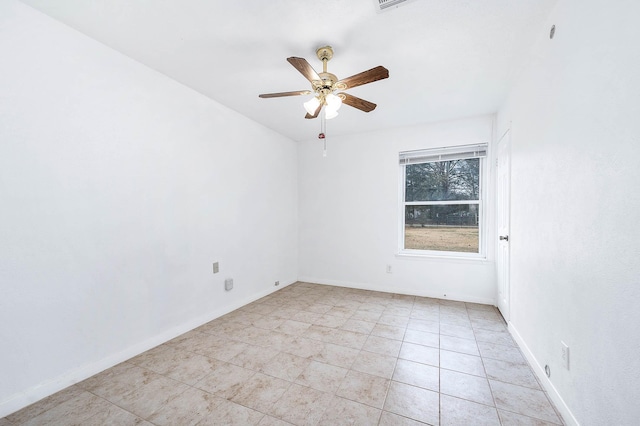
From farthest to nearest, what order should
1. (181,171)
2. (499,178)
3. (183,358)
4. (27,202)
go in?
(499,178)
(181,171)
(183,358)
(27,202)

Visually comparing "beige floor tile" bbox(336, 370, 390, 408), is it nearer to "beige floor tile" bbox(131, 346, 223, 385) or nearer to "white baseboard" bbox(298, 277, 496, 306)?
"beige floor tile" bbox(131, 346, 223, 385)

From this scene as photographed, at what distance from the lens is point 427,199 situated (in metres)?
3.93

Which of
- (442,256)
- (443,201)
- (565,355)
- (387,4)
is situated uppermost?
(387,4)

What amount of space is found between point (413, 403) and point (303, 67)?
7.62ft

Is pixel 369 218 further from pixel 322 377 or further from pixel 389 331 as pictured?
pixel 322 377

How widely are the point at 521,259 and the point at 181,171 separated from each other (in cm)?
332

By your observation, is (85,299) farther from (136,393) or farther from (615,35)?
(615,35)

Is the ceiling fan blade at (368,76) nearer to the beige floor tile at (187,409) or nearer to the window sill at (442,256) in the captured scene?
the beige floor tile at (187,409)

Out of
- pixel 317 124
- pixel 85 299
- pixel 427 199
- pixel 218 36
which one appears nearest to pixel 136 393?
pixel 85 299

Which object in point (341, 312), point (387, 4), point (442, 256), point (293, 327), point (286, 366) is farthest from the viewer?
point (442, 256)

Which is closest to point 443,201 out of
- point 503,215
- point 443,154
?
point 443,154

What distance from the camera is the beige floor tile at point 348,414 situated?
1523 mm

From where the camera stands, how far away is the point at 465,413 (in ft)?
5.21

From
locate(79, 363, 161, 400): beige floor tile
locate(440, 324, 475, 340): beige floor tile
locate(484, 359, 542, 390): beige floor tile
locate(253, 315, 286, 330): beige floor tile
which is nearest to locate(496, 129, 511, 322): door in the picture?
locate(440, 324, 475, 340): beige floor tile
